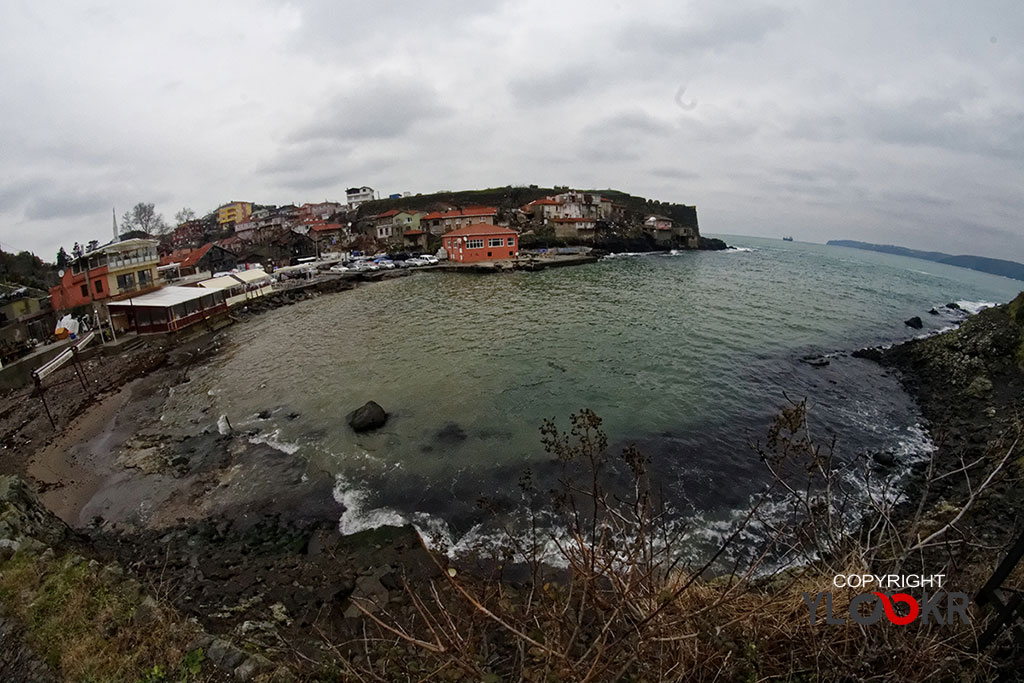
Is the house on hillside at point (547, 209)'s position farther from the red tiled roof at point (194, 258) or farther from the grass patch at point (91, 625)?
the grass patch at point (91, 625)

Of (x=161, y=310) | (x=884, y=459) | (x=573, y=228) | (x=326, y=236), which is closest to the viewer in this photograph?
(x=884, y=459)

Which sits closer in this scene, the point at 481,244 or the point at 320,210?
the point at 481,244

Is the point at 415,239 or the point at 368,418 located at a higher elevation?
the point at 415,239

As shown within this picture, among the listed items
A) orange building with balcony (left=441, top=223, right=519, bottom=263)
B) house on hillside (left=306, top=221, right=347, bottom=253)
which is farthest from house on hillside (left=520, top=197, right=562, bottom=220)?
house on hillside (left=306, top=221, right=347, bottom=253)

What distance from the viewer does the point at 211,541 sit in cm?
1009

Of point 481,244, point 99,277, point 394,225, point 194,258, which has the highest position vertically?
point 394,225

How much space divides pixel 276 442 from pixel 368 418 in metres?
3.03

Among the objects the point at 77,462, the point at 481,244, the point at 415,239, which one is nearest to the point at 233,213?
the point at 415,239

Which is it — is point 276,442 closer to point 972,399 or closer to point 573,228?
point 972,399

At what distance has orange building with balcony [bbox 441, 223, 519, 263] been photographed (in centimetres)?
5569

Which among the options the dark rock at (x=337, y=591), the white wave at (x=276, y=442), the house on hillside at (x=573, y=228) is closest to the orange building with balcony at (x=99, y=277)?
the white wave at (x=276, y=442)

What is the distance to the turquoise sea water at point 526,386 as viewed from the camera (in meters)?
12.3

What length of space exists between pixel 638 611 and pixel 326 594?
7590 millimetres

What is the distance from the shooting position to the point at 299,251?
213 feet
